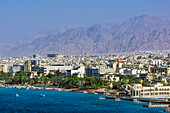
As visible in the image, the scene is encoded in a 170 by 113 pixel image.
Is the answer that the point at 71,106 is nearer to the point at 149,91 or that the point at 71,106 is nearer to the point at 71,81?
the point at 149,91

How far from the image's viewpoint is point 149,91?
292ft

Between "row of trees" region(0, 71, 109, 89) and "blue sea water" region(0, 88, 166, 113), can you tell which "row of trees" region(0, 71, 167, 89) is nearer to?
"row of trees" region(0, 71, 109, 89)

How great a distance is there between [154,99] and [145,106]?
7930mm

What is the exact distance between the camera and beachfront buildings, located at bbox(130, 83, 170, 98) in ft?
287

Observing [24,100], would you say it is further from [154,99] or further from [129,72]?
[129,72]

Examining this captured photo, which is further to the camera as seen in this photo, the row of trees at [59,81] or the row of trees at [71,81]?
the row of trees at [59,81]

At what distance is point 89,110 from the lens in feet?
233

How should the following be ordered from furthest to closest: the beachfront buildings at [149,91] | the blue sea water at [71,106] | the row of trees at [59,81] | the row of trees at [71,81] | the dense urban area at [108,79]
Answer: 1. the row of trees at [59,81]
2. the row of trees at [71,81]
3. the dense urban area at [108,79]
4. the beachfront buildings at [149,91]
5. the blue sea water at [71,106]

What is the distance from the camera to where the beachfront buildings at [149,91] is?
8756 centimetres

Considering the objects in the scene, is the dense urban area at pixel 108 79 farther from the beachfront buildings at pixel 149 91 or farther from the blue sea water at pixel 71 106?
the blue sea water at pixel 71 106

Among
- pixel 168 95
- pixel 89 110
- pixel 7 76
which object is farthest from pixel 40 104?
pixel 7 76

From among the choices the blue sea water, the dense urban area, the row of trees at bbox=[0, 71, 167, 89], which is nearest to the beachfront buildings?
the dense urban area

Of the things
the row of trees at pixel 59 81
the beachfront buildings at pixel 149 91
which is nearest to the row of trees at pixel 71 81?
the row of trees at pixel 59 81

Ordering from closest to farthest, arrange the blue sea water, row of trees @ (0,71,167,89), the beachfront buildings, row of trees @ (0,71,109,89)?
the blue sea water
the beachfront buildings
row of trees @ (0,71,167,89)
row of trees @ (0,71,109,89)
